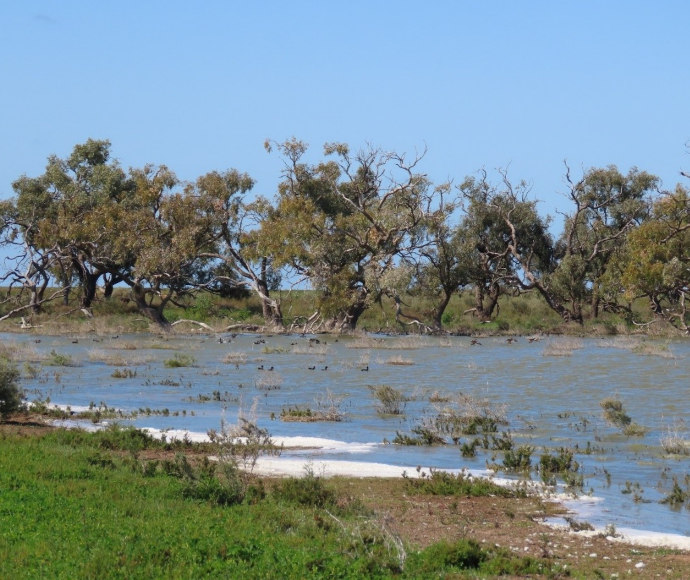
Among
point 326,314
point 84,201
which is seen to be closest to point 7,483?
point 326,314

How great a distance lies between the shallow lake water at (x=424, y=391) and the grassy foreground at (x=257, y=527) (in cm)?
173

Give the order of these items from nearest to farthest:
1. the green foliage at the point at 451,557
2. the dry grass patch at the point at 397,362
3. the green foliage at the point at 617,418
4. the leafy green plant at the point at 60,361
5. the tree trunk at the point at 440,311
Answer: the green foliage at the point at 451,557, the green foliage at the point at 617,418, the leafy green plant at the point at 60,361, the dry grass patch at the point at 397,362, the tree trunk at the point at 440,311

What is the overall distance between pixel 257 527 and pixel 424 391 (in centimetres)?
1681

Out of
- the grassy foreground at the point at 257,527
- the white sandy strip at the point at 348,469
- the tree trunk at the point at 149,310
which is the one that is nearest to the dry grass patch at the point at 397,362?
the white sandy strip at the point at 348,469

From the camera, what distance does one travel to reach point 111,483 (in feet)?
41.0

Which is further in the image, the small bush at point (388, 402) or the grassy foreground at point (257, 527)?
the small bush at point (388, 402)

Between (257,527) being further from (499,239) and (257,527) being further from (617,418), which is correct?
(499,239)

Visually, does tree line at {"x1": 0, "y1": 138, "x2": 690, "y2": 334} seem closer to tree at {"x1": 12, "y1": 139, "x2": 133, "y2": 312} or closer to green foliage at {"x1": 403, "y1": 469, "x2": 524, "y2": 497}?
tree at {"x1": 12, "y1": 139, "x2": 133, "y2": 312}

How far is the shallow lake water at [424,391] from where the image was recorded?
1600 cm

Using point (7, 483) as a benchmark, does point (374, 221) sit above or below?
above

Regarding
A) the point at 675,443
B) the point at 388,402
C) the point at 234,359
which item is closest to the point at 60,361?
the point at 234,359

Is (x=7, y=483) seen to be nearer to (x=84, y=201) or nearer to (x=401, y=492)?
(x=401, y=492)

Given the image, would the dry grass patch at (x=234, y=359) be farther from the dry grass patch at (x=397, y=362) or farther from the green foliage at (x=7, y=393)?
the green foliage at (x=7, y=393)

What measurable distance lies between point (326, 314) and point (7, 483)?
4226 cm
